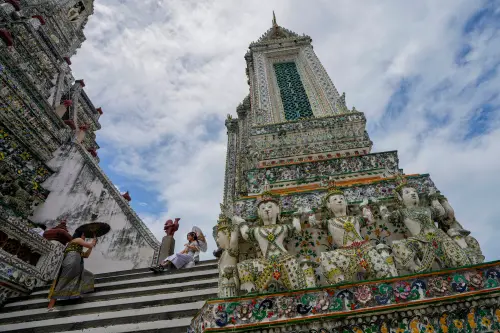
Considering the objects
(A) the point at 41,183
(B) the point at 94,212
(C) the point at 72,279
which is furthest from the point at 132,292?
(A) the point at 41,183

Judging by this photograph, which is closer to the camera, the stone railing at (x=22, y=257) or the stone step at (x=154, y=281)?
the stone step at (x=154, y=281)

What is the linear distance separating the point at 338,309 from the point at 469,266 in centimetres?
134

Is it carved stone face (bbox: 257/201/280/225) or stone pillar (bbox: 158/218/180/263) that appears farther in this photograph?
stone pillar (bbox: 158/218/180/263)

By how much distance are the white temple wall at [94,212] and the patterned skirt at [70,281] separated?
2754mm

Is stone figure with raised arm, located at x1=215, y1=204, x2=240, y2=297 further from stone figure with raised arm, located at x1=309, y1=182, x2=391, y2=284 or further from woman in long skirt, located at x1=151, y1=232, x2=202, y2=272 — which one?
woman in long skirt, located at x1=151, y1=232, x2=202, y2=272

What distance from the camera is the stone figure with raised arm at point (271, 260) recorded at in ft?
11.3

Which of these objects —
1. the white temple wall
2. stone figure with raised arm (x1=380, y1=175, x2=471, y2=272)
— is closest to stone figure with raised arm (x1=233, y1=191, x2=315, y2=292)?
stone figure with raised arm (x1=380, y1=175, x2=471, y2=272)

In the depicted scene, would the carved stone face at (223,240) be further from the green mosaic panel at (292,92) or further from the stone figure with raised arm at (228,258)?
the green mosaic panel at (292,92)

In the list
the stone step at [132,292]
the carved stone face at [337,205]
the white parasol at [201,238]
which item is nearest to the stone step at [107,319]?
the stone step at [132,292]

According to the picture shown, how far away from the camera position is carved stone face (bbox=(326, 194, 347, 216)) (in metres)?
4.13

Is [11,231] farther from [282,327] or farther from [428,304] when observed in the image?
[428,304]

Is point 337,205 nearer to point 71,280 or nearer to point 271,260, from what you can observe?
point 271,260

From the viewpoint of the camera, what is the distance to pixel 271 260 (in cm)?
362

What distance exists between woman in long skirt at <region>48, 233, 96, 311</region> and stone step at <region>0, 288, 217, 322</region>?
0.18m
